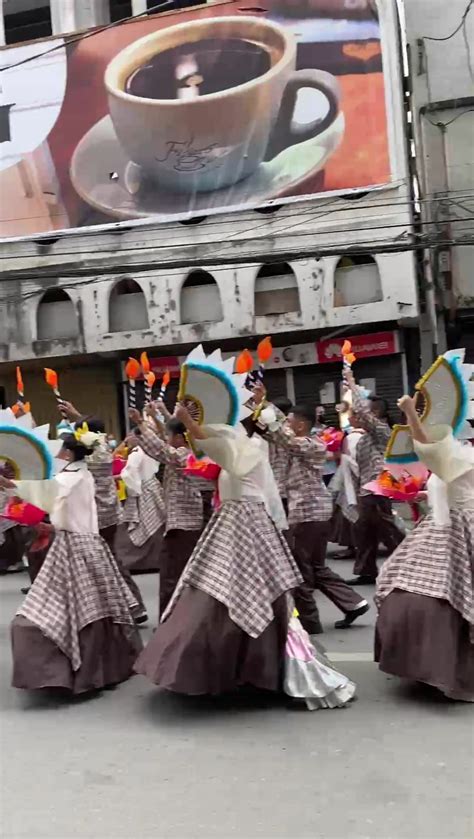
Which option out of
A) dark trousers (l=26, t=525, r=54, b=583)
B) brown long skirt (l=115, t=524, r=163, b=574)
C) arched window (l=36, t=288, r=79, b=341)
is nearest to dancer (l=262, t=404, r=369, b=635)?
dark trousers (l=26, t=525, r=54, b=583)

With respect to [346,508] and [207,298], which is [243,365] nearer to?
[346,508]

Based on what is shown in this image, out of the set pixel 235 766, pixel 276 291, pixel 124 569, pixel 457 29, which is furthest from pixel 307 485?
pixel 457 29

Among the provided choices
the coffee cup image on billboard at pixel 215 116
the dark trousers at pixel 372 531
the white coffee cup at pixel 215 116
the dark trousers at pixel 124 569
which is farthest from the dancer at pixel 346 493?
the white coffee cup at pixel 215 116

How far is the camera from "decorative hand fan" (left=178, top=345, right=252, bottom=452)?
421 cm

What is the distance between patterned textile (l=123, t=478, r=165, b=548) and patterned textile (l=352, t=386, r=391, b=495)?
6.35ft

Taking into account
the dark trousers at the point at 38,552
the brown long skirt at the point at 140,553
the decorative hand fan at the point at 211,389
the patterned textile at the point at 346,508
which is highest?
the decorative hand fan at the point at 211,389

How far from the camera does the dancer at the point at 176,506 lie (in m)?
6.21

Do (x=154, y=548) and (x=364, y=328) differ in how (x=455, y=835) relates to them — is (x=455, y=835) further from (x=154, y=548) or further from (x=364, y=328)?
(x=364, y=328)

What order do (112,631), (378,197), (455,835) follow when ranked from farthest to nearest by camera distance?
(378,197)
(112,631)
(455,835)

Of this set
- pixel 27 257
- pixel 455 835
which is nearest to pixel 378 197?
pixel 27 257

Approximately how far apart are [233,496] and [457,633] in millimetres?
1341

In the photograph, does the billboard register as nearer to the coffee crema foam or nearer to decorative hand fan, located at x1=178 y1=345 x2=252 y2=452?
the coffee crema foam

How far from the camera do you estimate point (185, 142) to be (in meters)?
15.3

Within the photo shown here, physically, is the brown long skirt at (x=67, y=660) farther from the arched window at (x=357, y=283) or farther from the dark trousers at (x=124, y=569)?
the arched window at (x=357, y=283)
